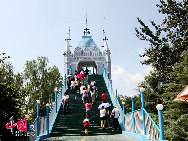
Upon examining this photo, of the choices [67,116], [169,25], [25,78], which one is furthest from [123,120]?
[25,78]

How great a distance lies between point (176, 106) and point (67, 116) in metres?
7.39

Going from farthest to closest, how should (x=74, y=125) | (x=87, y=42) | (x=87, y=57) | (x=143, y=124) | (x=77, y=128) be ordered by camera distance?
(x=87, y=42) < (x=87, y=57) < (x=74, y=125) < (x=77, y=128) < (x=143, y=124)

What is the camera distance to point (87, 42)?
Answer: 3225cm

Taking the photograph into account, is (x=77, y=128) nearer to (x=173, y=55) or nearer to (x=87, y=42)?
(x=173, y=55)

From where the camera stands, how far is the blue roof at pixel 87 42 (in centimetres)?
3130

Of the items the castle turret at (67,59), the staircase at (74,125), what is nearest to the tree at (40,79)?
the castle turret at (67,59)

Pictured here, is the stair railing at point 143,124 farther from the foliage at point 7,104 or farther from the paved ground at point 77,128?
the foliage at point 7,104

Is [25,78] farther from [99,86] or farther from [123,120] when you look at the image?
[123,120]

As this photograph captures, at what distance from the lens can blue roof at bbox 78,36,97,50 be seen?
3130 cm

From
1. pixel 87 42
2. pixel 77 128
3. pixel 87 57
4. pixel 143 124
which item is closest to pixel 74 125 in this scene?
pixel 77 128

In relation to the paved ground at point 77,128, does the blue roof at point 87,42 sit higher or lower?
higher

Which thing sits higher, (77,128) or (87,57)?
(87,57)

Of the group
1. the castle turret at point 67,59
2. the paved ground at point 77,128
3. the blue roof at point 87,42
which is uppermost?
the blue roof at point 87,42

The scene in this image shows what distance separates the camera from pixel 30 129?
773 centimetres
